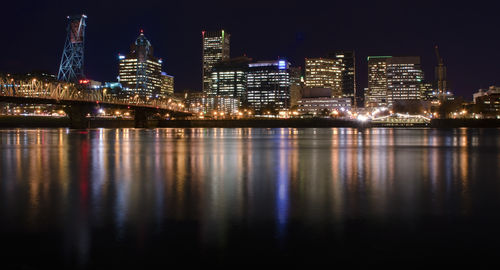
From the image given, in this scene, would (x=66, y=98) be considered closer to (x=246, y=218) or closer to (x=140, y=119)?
(x=140, y=119)

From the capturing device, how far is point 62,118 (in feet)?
462

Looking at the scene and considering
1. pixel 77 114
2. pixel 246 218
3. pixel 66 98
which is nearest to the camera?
pixel 246 218

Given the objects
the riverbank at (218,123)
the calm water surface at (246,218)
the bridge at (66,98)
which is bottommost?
the calm water surface at (246,218)

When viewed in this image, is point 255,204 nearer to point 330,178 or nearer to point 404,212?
point 404,212

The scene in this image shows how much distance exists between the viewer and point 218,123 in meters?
154

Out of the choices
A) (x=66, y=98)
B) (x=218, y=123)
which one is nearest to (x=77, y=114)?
(x=66, y=98)

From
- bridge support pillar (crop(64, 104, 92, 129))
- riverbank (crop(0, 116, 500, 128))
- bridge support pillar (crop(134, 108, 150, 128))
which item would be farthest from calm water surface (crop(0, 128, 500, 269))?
riverbank (crop(0, 116, 500, 128))

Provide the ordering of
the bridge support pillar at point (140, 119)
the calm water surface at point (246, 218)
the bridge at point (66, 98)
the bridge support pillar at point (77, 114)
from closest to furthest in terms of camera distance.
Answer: the calm water surface at point (246, 218) → the bridge at point (66, 98) → the bridge support pillar at point (77, 114) → the bridge support pillar at point (140, 119)

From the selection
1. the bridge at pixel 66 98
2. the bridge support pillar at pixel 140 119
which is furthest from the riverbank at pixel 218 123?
the bridge at pixel 66 98

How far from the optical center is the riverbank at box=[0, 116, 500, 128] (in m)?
132

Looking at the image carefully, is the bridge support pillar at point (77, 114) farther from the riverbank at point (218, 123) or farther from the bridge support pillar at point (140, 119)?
the riverbank at point (218, 123)

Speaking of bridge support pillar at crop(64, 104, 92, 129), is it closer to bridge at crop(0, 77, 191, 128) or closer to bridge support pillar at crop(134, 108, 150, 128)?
bridge at crop(0, 77, 191, 128)

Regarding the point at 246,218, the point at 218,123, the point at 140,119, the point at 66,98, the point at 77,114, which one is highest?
the point at 66,98

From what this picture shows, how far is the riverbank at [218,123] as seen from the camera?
132500mm
